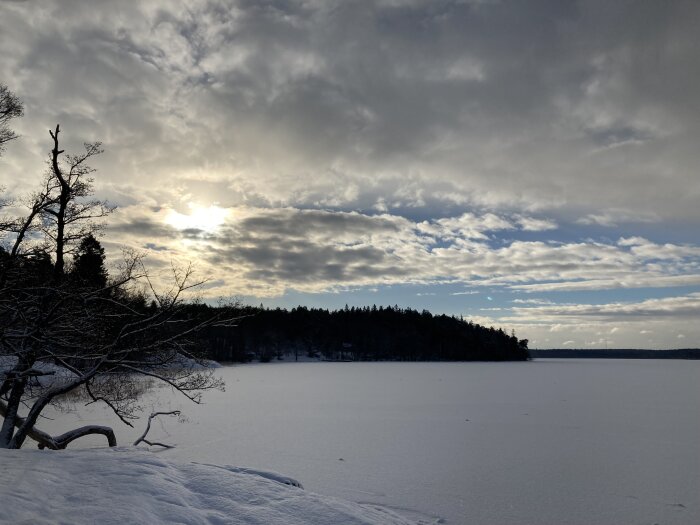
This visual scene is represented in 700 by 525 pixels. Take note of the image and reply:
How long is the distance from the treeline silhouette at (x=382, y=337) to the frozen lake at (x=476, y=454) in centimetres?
12585

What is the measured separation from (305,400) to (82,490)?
2701cm

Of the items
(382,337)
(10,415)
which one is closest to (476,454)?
(10,415)

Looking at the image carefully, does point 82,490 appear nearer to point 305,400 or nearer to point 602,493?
point 602,493

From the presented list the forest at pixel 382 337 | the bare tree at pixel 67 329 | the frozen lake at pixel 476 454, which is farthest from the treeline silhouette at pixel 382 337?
the bare tree at pixel 67 329

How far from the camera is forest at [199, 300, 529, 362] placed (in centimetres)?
15612

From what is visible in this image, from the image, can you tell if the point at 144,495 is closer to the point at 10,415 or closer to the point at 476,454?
the point at 10,415

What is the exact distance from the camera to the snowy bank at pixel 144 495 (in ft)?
20.6

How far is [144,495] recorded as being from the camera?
7102 millimetres

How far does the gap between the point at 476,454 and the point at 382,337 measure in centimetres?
14676

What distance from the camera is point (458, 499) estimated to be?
11.1m

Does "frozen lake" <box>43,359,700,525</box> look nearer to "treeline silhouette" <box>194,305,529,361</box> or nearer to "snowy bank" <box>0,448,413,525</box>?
"snowy bank" <box>0,448,413,525</box>

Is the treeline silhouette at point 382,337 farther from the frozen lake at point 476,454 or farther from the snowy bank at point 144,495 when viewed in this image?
the snowy bank at point 144,495

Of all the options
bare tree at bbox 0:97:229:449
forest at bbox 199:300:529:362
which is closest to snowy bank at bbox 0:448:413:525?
bare tree at bbox 0:97:229:449

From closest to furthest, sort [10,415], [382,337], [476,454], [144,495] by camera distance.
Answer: [144,495] → [10,415] → [476,454] → [382,337]
